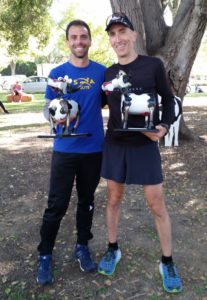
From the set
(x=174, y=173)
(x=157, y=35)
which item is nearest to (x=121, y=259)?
(x=174, y=173)

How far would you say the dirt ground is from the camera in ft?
10.5

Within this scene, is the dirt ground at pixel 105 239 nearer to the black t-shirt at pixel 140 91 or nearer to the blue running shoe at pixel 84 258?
the blue running shoe at pixel 84 258

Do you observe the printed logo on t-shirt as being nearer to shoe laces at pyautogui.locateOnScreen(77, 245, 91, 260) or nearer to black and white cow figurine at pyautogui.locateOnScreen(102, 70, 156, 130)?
black and white cow figurine at pyautogui.locateOnScreen(102, 70, 156, 130)

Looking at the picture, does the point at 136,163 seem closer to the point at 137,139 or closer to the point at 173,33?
the point at 137,139

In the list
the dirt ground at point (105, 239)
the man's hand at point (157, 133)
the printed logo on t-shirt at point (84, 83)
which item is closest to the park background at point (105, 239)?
the dirt ground at point (105, 239)

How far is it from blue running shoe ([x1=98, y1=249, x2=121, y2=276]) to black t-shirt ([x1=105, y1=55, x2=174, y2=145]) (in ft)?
3.75

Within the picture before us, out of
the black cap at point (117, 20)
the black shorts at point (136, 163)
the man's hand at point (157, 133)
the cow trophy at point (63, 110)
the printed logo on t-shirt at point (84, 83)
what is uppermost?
the black cap at point (117, 20)

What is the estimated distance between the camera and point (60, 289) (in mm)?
3211

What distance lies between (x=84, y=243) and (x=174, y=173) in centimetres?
308

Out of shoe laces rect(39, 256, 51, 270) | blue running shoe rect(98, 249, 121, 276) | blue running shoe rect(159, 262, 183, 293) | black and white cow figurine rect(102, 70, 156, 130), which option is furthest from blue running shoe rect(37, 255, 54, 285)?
black and white cow figurine rect(102, 70, 156, 130)

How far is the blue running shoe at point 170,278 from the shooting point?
3.15 metres

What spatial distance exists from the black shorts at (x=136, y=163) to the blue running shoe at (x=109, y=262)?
0.85 m

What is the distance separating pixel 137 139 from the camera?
9.64ft

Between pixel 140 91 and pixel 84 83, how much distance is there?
49 centimetres
